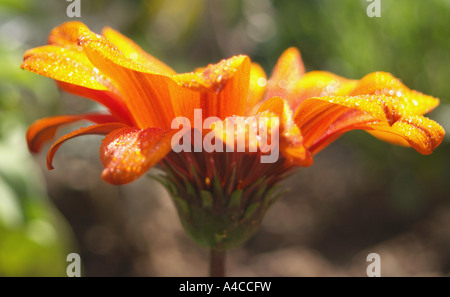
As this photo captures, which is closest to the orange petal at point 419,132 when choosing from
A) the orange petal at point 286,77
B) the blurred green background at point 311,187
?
the orange petal at point 286,77

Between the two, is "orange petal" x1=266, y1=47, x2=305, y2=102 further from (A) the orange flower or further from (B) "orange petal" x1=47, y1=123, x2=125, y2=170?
(B) "orange petal" x1=47, y1=123, x2=125, y2=170

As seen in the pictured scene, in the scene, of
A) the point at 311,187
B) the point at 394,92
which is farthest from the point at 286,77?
the point at 311,187

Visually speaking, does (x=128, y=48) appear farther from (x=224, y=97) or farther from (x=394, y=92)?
(x=394, y=92)

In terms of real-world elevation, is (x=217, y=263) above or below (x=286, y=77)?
below

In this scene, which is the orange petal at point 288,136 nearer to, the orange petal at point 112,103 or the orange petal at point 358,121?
the orange petal at point 358,121

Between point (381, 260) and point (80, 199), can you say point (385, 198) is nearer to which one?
point (381, 260)
